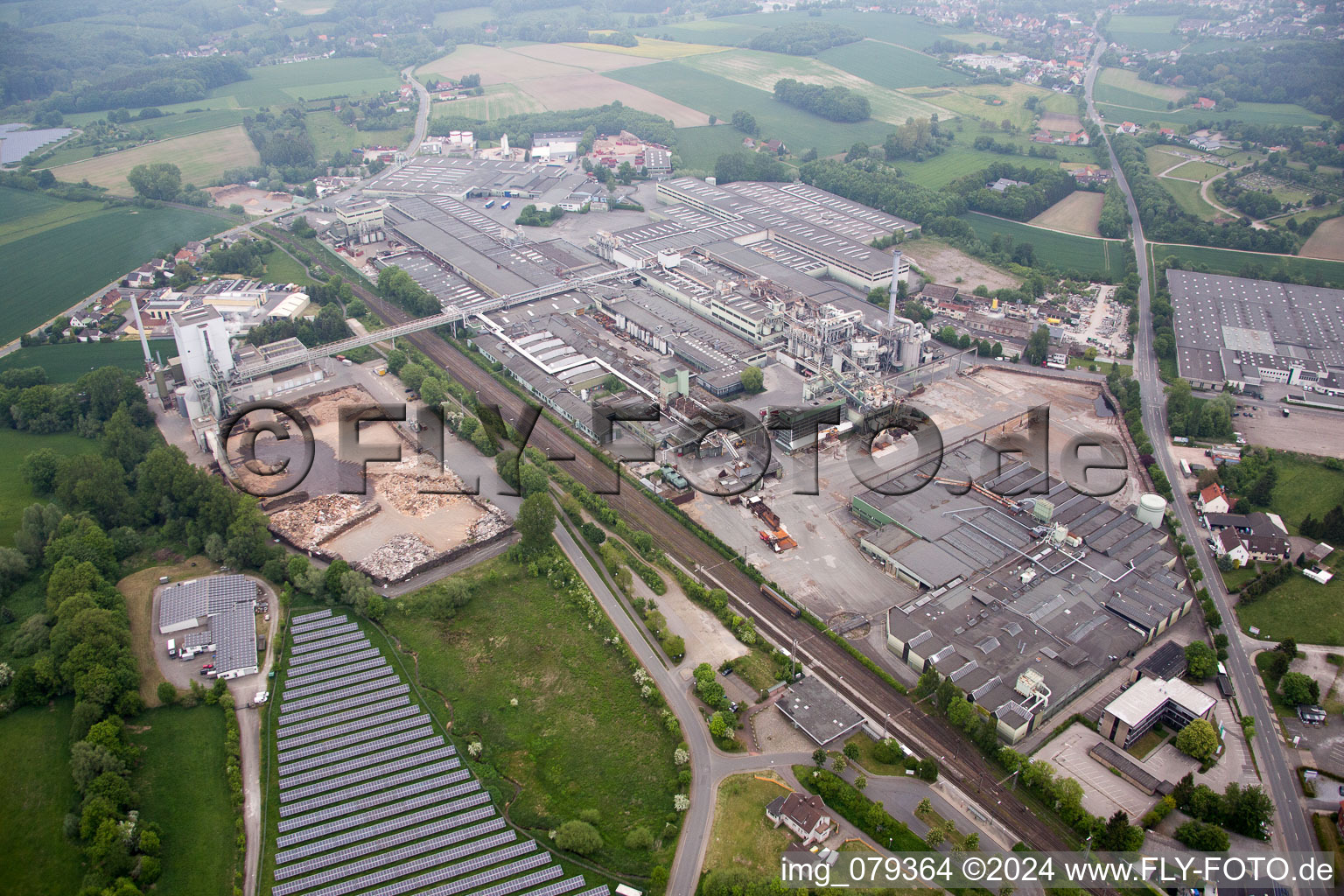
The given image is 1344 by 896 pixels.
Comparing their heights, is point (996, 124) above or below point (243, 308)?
above

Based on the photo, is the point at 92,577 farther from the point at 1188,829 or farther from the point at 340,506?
the point at 1188,829

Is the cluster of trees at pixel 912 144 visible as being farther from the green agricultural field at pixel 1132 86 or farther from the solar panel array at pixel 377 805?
the solar panel array at pixel 377 805

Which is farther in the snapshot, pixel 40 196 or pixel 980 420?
pixel 40 196

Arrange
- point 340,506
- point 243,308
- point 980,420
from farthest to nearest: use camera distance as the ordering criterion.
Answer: point 243,308 < point 980,420 < point 340,506

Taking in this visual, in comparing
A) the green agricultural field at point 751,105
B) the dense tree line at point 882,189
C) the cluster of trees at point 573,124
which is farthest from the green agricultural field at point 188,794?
the green agricultural field at point 751,105

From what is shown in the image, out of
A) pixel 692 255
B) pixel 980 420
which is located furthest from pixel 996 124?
pixel 980 420

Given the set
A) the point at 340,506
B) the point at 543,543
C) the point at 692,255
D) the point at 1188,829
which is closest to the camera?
the point at 1188,829

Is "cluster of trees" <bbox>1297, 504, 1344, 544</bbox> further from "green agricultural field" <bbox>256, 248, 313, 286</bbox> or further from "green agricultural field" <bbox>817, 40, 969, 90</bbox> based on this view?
"green agricultural field" <bbox>817, 40, 969, 90</bbox>
